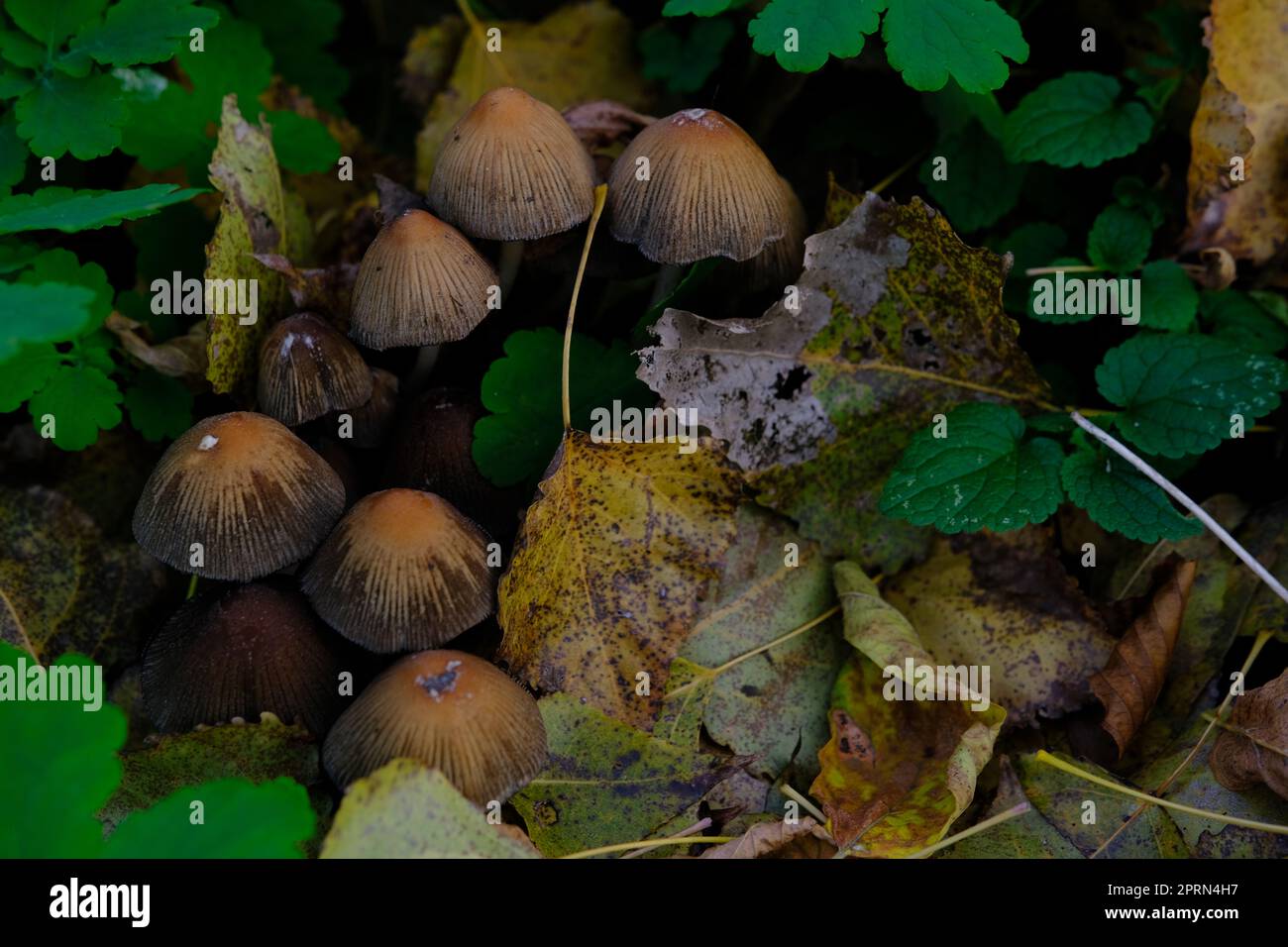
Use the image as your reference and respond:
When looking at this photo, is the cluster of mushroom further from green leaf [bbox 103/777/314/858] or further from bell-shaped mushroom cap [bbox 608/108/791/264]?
green leaf [bbox 103/777/314/858]

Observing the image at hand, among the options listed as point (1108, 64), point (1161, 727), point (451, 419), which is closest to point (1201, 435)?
point (1161, 727)

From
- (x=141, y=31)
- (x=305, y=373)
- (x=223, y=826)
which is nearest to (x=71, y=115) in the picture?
(x=141, y=31)

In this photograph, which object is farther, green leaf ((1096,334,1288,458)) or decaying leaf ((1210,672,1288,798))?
green leaf ((1096,334,1288,458))

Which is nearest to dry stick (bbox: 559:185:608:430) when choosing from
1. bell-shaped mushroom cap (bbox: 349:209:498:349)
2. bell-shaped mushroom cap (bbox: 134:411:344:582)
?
bell-shaped mushroom cap (bbox: 349:209:498:349)

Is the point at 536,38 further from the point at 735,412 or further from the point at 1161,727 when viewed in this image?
the point at 1161,727

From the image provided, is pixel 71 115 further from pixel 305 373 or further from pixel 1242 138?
pixel 1242 138
